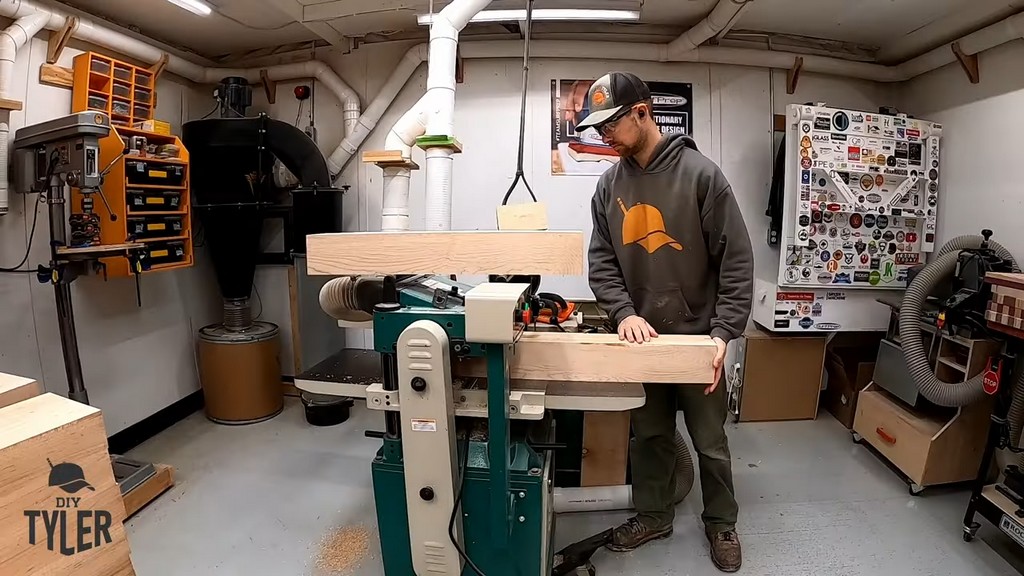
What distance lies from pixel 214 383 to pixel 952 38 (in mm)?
4722

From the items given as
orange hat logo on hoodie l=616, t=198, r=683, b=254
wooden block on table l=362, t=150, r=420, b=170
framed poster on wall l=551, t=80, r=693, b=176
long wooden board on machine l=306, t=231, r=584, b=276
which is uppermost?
framed poster on wall l=551, t=80, r=693, b=176

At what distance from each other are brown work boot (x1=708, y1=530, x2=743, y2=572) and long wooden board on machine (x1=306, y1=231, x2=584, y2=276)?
1348 millimetres

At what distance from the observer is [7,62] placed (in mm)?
2209

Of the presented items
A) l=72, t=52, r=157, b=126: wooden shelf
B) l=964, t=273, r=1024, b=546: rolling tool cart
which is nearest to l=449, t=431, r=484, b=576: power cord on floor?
l=964, t=273, r=1024, b=546: rolling tool cart

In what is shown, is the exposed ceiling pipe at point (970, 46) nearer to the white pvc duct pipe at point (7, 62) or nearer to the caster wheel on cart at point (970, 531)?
the caster wheel on cart at point (970, 531)

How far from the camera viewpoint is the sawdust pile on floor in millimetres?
1953

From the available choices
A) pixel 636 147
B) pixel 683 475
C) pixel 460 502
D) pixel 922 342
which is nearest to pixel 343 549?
pixel 460 502

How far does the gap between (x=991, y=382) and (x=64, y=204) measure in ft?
13.1

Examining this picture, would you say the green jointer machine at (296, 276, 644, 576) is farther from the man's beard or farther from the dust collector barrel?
the dust collector barrel

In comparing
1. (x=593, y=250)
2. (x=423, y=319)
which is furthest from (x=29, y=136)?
(x=593, y=250)

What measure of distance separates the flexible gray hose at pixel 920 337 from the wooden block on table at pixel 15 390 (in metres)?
3.10

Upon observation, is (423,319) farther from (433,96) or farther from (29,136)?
(29,136)

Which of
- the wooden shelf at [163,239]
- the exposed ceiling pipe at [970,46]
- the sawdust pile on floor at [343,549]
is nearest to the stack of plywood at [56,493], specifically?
the sawdust pile on floor at [343,549]

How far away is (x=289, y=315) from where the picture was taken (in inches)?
144
